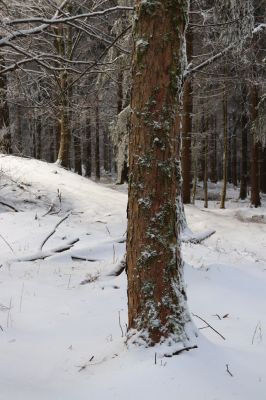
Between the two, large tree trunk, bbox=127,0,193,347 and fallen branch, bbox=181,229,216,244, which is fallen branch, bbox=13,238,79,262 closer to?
fallen branch, bbox=181,229,216,244

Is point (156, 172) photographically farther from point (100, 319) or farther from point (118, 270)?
point (118, 270)

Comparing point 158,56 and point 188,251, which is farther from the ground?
point 158,56

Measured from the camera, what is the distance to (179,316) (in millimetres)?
3332

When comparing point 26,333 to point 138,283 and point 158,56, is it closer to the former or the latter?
point 138,283

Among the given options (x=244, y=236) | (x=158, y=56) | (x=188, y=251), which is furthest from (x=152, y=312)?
(x=244, y=236)

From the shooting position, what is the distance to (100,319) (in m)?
4.49

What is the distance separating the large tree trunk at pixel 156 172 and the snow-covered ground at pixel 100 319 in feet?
1.12

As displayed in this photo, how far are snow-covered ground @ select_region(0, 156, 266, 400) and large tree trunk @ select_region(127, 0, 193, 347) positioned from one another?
1.12 feet

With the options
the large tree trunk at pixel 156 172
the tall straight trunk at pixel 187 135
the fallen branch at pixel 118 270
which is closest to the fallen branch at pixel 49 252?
the fallen branch at pixel 118 270

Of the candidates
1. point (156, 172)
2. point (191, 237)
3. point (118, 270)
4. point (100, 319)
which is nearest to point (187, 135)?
point (191, 237)

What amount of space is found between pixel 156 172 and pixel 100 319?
2006 mm

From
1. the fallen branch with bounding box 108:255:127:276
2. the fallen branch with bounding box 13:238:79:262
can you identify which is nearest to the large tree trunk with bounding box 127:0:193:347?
the fallen branch with bounding box 108:255:127:276

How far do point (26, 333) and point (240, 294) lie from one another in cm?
285

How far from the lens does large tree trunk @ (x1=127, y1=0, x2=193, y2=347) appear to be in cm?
320
